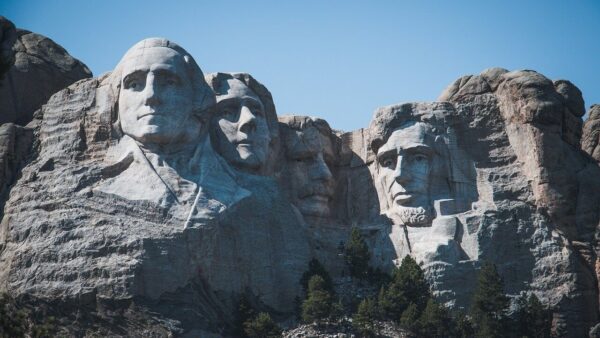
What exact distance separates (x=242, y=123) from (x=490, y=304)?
698 cm

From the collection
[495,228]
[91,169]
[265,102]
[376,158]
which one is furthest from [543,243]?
[91,169]

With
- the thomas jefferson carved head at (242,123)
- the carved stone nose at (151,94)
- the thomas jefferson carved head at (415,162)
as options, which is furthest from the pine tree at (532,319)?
the carved stone nose at (151,94)

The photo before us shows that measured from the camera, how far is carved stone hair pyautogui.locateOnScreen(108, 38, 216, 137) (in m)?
39.7

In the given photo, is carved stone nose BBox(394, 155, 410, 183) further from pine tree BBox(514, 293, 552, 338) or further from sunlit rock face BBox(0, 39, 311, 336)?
pine tree BBox(514, 293, 552, 338)

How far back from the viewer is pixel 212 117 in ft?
133

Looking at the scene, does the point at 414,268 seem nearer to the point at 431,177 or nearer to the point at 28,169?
the point at 431,177

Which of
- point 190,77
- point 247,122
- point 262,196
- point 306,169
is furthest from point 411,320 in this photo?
point 190,77

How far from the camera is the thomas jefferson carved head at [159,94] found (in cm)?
3903

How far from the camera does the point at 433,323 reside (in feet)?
125

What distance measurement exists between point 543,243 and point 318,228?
520 centimetres

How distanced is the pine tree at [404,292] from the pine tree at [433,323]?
0.48m

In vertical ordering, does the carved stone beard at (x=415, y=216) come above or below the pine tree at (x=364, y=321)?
above

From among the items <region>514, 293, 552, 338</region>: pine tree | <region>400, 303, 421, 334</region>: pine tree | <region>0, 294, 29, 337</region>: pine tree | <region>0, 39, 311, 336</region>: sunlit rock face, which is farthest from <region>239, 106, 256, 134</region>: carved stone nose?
<region>0, 294, 29, 337</region>: pine tree

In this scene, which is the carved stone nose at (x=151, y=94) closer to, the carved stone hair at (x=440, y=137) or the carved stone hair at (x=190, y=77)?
the carved stone hair at (x=190, y=77)
